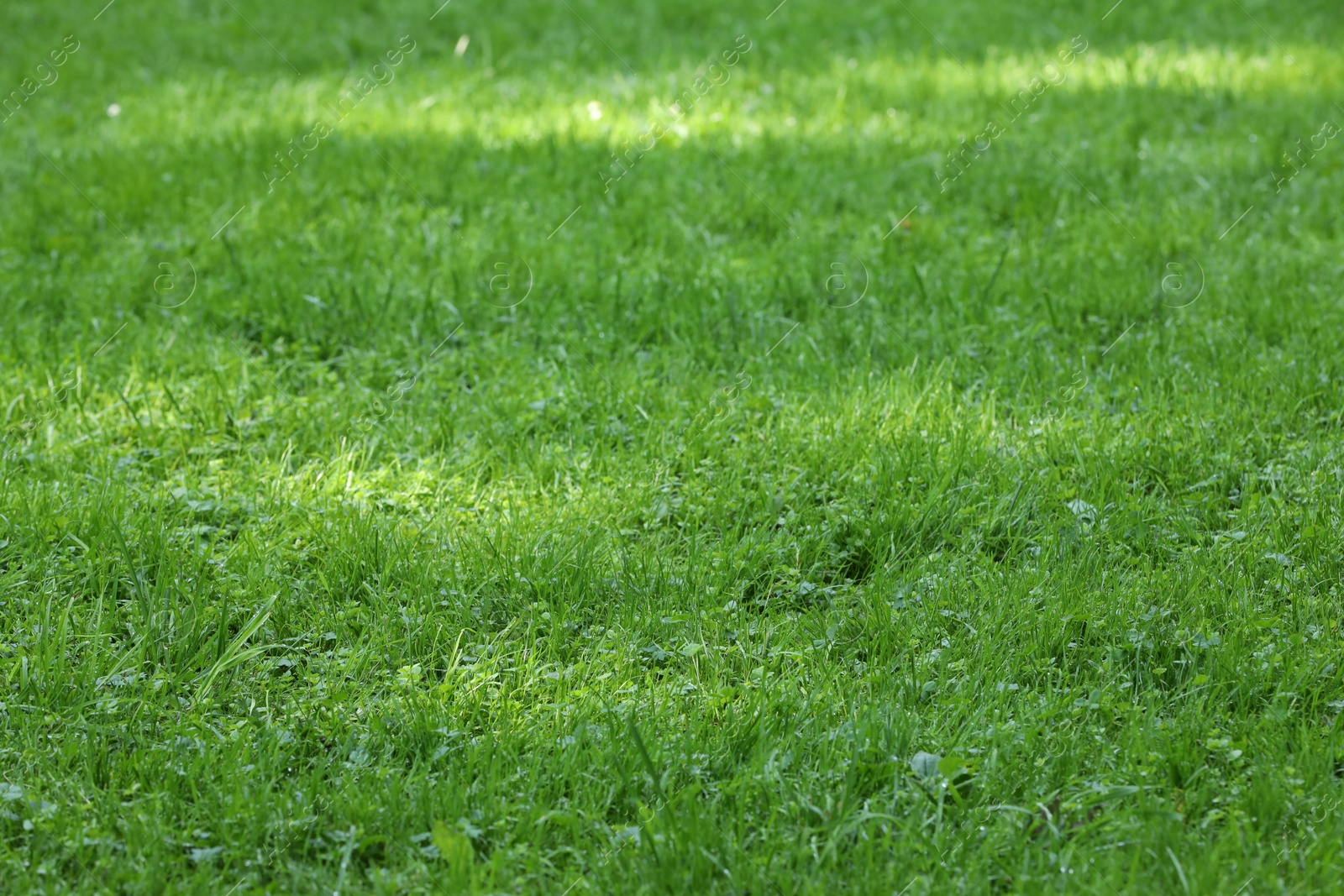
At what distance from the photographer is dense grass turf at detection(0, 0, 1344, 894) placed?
244 centimetres

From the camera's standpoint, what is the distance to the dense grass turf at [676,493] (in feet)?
8.02

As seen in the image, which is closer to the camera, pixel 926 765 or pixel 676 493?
pixel 926 765

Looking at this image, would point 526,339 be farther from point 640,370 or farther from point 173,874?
point 173,874

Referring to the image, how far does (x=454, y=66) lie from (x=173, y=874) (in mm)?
6297

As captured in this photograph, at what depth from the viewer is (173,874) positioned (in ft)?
7.57

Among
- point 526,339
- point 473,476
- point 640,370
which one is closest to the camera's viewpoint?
point 473,476

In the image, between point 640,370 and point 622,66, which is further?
point 622,66

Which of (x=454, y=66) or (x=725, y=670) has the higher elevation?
(x=454, y=66)

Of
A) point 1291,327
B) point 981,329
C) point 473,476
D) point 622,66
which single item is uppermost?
point 622,66

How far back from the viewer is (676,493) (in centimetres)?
364

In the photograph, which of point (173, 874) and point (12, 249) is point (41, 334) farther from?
point (173, 874)

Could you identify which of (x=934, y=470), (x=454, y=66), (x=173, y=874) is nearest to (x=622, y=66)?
(x=454, y=66)

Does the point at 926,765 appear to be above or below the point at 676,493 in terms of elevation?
below

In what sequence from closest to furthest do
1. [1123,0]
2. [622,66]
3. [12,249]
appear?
[12,249] < [622,66] < [1123,0]
